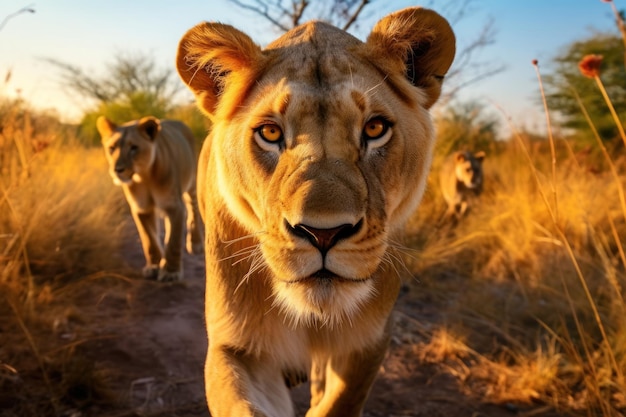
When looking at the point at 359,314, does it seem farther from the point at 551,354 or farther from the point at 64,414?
the point at 551,354

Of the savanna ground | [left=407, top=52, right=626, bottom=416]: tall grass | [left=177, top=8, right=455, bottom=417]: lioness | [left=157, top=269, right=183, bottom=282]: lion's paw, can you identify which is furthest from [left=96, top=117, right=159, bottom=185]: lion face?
[left=177, top=8, right=455, bottom=417]: lioness

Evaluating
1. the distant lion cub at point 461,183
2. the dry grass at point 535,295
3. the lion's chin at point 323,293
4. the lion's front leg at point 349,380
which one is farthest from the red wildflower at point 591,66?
the distant lion cub at point 461,183

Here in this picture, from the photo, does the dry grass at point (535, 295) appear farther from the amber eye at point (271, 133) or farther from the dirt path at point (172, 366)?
the amber eye at point (271, 133)

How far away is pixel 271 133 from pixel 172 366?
240 centimetres

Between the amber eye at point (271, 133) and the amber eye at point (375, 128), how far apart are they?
299 millimetres

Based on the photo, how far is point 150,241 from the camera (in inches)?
237

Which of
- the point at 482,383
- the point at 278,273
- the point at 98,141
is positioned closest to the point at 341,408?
the point at 278,273

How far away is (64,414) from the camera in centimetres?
297

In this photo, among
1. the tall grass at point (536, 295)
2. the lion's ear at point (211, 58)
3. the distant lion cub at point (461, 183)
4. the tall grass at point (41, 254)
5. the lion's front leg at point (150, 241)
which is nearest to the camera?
the lion's ear at point (211, 58)

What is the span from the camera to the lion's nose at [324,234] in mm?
1566

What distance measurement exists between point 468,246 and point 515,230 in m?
0.73

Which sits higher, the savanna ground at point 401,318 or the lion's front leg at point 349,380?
the lion's front leg at point 349,380

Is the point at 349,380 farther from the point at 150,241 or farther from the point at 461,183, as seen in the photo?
the point at 461,183

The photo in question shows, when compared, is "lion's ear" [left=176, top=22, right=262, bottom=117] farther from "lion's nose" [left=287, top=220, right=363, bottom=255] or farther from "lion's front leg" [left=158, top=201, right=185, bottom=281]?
"lion's front leg" [left=158, top=201, right=185, bottom=281]
